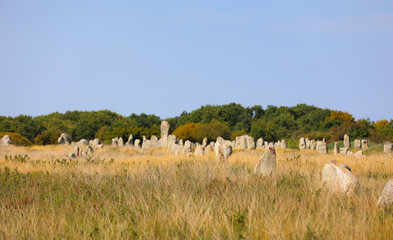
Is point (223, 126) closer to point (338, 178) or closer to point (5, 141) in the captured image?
point (5, 141)

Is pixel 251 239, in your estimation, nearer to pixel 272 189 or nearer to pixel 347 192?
pixel 272 189

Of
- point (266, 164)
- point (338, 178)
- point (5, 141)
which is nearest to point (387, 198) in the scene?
point (338, 178)

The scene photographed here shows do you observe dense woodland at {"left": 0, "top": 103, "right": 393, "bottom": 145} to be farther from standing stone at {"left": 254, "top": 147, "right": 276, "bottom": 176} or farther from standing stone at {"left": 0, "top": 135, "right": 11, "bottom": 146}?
standing stone at {"left": 254, "top": 147, "right": 276, "bottom": 176}

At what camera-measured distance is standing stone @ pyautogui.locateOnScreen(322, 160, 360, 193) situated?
797 cm

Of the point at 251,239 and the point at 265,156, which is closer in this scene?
the point at 251,239

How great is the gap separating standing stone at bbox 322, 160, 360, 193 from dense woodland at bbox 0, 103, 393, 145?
3818 cm

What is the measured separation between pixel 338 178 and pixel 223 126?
45084 millimetres

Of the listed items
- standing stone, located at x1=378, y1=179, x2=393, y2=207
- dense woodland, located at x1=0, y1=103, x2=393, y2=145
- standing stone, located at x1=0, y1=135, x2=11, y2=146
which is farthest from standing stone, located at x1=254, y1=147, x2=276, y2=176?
dense woodland, located at x1=0, y1=103, x2=393, y2=145

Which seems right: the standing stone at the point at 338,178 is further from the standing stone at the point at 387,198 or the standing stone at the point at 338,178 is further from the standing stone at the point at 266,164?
the standing stone at the point at 266,164

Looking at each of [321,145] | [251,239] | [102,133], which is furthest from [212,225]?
[102,133]

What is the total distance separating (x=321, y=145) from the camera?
95.5ft

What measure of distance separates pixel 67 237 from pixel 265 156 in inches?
260

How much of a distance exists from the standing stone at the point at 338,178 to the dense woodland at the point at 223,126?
3818cm

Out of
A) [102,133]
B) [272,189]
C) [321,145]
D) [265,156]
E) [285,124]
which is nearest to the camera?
[272,189]
